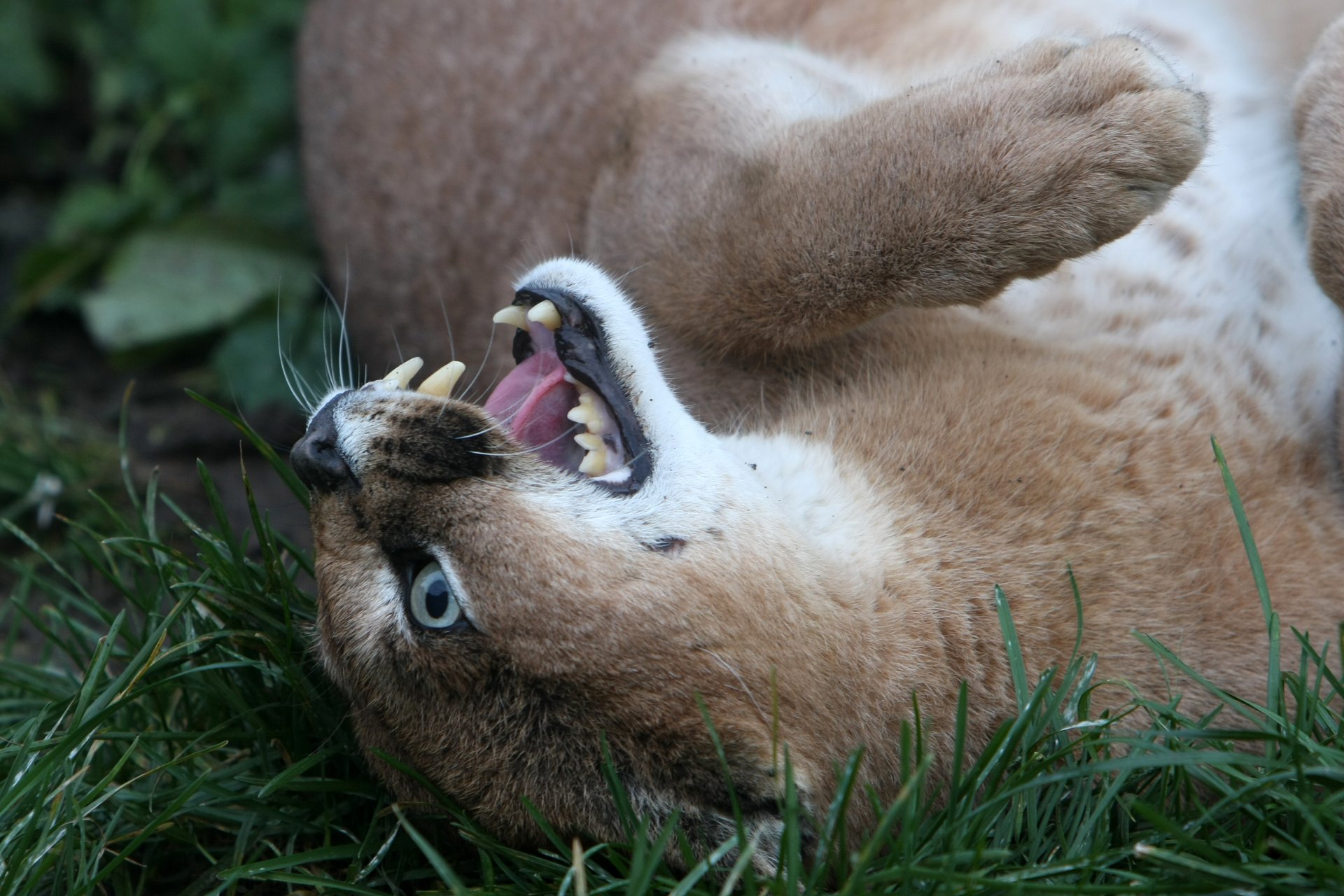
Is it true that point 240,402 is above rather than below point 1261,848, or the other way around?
below

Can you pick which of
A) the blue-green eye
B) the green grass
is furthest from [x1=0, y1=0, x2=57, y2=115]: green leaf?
the blue-green eye

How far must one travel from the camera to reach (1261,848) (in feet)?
8.14

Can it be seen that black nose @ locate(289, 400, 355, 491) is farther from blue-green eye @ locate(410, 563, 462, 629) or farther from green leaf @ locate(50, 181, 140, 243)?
green leaf @ locate(50, 181, 140, 243)

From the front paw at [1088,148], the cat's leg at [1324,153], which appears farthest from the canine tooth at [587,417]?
the cat's leg at [1324,153]

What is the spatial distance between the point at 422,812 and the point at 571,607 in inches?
27.2

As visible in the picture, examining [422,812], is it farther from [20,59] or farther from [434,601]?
[20,59]

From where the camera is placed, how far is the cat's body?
2.67m

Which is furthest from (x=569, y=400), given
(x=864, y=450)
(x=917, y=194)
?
(x=917, y=194)

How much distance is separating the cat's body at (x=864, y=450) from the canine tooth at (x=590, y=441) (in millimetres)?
73

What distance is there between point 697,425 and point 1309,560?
152 cm

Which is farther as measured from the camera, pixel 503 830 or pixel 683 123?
pixel 683 123

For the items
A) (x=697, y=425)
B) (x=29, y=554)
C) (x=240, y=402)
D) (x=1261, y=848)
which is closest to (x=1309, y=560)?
(x=1261, y=848)

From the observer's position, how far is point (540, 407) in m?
2.99

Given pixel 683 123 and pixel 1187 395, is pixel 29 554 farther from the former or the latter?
pixel 1187 395
